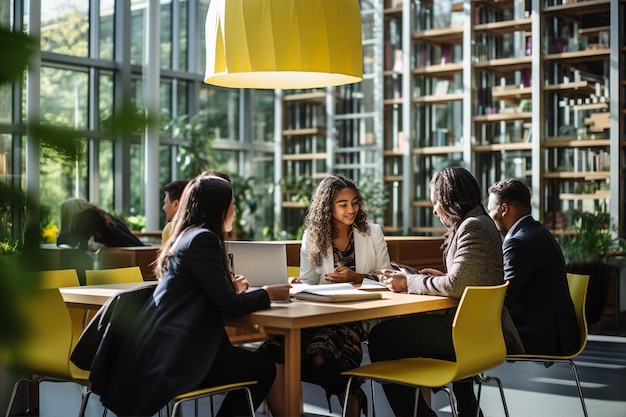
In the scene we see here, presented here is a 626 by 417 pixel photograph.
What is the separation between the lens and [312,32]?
13.4 feet

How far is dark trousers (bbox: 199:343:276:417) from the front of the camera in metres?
2.99

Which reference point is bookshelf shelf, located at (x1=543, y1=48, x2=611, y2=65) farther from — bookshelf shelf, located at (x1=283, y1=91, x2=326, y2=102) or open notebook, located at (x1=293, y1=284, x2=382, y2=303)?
open notebook, located at (x1=293, y1=284, x2=382, y2=303)

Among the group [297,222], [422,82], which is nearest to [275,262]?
[422,82]

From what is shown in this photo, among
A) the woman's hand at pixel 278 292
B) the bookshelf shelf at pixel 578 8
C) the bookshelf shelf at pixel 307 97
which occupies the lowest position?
the woman's hand at pixel 278 292

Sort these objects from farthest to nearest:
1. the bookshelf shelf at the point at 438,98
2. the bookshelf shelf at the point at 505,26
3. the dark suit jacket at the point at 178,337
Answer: the bookshelf shelf at the point at 438,98 → the bookshelf shelf at the point at 505,26 → the dark suit jacket at the point at 178,337

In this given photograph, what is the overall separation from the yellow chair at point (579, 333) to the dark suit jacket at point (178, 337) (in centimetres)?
133

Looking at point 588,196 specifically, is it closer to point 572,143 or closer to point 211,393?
point 572,143

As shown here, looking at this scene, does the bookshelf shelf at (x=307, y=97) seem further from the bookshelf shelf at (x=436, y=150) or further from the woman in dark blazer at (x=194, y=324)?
the woman in dark blazer at (x=194, y=324)

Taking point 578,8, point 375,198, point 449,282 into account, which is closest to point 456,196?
point 449,282

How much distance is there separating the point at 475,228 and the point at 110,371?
1.54 meters

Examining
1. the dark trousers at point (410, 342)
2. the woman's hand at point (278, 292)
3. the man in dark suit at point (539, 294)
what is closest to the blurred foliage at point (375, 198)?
the man in dark suit at point (539, 294)

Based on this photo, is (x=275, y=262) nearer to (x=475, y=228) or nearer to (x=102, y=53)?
(x=475, y=228)

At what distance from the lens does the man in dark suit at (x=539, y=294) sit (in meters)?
3.72

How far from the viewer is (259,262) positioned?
3.70 meters
